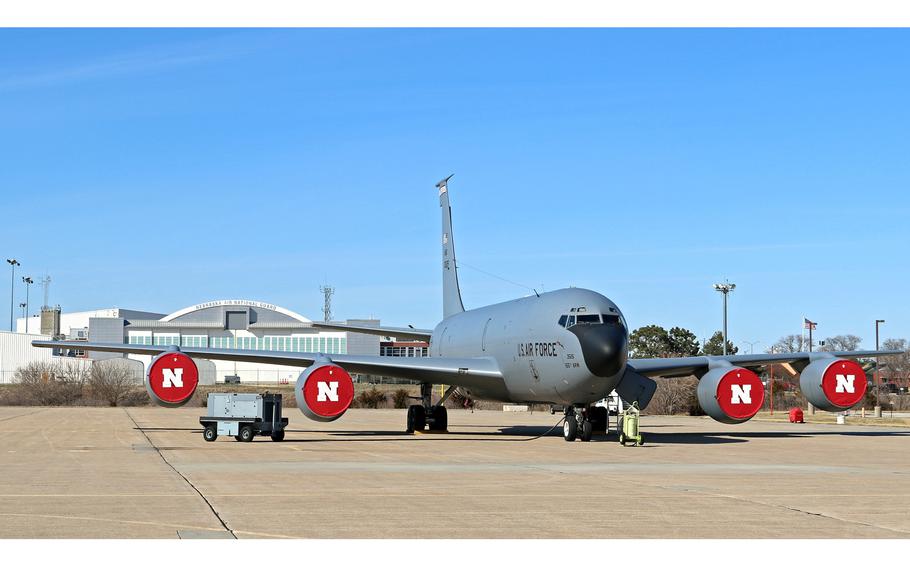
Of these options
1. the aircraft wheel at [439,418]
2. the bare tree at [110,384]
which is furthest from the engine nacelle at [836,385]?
the bare tree at [110,384]

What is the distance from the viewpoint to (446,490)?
1611cm

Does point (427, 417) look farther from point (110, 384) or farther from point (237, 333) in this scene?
point (237, 333)

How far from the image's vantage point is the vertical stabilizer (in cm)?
4484

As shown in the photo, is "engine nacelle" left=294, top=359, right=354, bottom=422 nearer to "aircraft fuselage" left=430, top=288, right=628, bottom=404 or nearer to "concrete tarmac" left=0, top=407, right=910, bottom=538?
"concrete tarmac" left=0, top=407, right=910, bottom=538

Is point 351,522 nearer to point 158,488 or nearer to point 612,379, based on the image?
point 158,488

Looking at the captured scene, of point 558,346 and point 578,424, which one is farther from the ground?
point 558,346

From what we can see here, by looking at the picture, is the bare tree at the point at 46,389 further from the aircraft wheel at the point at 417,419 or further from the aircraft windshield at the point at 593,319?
the aircraft windshield at the point at 593,319

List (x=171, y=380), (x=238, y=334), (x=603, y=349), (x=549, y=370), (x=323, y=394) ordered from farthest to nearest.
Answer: (x=238, y=334)
(x=549, y=370)
(x=171, y=380)
(x=323, y=394)
(x=603, y=349)

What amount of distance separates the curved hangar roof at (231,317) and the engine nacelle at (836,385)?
324 ft

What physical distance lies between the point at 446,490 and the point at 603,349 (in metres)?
12.4

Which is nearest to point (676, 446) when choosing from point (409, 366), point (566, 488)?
point (409, 366)

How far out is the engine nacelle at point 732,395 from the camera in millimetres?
29731

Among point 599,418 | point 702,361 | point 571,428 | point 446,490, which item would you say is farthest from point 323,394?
point 446,490

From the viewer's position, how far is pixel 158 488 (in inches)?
630
